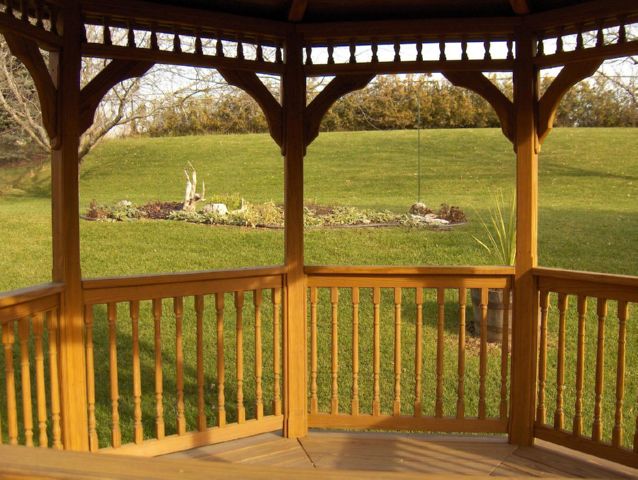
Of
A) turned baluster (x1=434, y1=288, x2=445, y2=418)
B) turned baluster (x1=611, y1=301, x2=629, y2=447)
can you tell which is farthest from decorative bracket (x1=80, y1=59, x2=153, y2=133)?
turned baluster (x1=611, y1=301, x2=629, y2=447)

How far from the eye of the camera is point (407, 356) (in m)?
7.23

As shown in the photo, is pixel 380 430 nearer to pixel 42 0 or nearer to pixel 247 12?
pixel 247 12

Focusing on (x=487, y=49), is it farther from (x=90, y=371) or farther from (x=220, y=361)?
(x=90, y=371)

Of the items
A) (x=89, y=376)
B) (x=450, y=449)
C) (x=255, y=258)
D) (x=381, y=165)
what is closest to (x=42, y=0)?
(x=89, y=376)

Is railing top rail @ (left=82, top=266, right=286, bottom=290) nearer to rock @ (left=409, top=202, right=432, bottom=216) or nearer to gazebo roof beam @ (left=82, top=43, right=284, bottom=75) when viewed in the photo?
gazebo roof beam @ (left=82, top=43, right=284, bottom=75)

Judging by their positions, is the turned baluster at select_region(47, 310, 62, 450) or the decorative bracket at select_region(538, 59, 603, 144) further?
the decorative bracket at select_region(538, 59, 603, 144)

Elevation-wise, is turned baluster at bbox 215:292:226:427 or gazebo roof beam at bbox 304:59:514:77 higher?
A: gazebo roof beam at bbox 304:59:514:77

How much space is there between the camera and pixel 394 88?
41.4ft

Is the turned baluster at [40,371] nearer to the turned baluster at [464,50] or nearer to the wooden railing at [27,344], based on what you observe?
the wooden railing at [27,344]

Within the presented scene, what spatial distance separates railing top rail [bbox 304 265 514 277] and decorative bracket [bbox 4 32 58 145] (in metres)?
1.64

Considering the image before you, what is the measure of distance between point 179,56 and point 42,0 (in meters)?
0.72

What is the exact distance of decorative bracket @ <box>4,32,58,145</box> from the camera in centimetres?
313

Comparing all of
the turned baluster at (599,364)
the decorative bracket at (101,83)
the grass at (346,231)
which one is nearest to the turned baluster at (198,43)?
the decorative bracket at (101,83)

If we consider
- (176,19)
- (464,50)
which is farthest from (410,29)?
(176,19)
